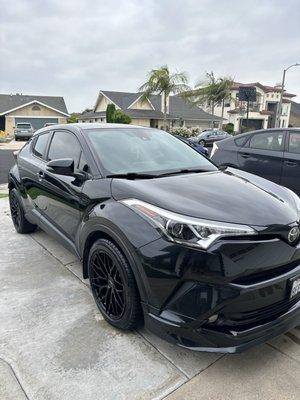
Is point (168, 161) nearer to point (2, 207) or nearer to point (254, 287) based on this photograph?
point (254, 287)

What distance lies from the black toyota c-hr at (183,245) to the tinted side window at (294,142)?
3.04m

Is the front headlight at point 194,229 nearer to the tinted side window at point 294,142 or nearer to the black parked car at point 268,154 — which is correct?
the black parked car at point 268,154

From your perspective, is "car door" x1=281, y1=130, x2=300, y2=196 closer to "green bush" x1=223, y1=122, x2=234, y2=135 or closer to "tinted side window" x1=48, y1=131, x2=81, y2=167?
"tinted side window" x1=48, y1=131, x2=81, y2=167

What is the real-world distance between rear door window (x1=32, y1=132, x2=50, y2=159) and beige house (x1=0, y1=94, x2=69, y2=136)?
41063 millimetres

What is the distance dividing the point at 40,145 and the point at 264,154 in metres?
3.81

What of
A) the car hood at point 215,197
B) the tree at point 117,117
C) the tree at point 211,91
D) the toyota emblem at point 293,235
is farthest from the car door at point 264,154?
the tree at point 211,91

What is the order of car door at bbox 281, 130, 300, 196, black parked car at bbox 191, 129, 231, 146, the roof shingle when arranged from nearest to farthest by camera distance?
car door at bbox 281, 130, 300, 196, black parked car at bbox 191, 129, 231, 146, the roof shingle

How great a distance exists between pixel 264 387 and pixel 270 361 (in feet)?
0.87

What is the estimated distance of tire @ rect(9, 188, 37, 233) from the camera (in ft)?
15.5

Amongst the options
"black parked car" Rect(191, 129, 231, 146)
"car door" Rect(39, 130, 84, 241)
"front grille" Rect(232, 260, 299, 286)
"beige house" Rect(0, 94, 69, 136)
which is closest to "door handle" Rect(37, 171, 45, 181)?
"car door" Rect(39, 130, 84, 241)

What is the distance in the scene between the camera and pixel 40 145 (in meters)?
4.28

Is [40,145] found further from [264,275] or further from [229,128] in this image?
[229,128]

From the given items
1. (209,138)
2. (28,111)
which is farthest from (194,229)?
(28,111)

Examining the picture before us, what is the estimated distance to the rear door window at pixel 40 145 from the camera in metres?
4.11
